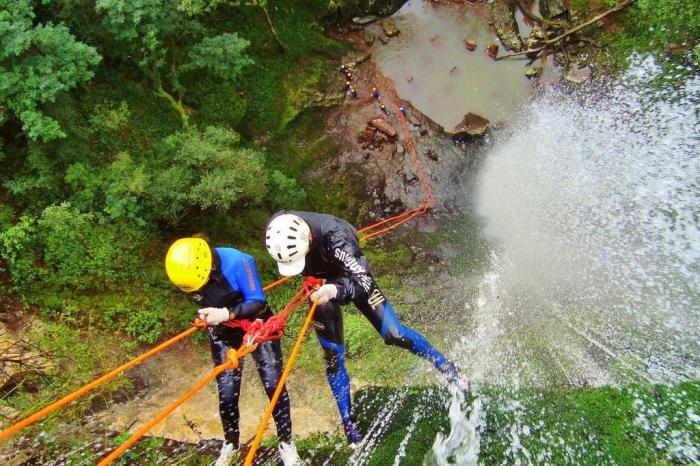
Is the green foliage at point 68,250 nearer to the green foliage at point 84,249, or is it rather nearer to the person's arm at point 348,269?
the green foliage at point 84,249

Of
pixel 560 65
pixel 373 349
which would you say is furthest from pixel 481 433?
pixel 560 65

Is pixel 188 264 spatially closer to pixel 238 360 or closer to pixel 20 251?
pixel 238 360

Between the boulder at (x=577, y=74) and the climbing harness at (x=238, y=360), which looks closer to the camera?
the climbing harness at (x=238, y=360)

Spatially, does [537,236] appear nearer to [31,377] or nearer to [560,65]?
[560,65]

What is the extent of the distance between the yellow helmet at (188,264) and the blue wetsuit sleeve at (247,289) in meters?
0.37

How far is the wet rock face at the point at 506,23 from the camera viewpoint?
10.4 m

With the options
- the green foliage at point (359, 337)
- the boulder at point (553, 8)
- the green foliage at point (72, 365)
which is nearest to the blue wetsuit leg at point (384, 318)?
the green foliage at point (359, 337)

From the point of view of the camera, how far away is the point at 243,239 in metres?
8.68

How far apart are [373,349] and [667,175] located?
591 centimetres

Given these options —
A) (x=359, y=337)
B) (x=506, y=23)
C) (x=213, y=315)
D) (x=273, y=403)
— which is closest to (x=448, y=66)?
(x=506, y=23)

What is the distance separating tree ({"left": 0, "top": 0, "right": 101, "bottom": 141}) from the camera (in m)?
6.16

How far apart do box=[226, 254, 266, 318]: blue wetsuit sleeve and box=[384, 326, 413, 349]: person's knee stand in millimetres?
1397

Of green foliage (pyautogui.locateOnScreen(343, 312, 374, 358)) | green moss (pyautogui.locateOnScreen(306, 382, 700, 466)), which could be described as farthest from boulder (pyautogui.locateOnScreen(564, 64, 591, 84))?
green foliage (pyautogui.locateOnScreen(343, 312, 374, 358))

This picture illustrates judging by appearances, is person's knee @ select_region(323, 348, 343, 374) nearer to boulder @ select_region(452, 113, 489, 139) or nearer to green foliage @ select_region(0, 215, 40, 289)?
green foliage @ select_region(0, 215, 40, 289)
